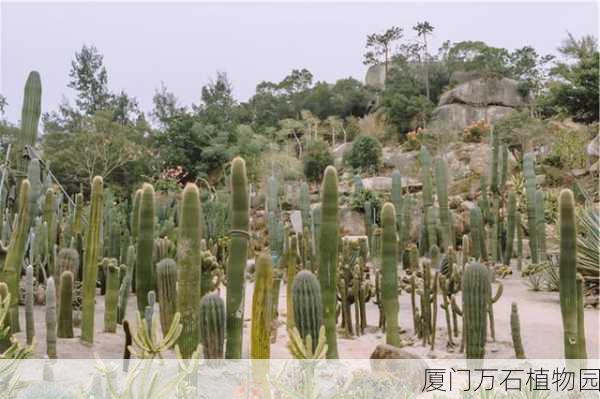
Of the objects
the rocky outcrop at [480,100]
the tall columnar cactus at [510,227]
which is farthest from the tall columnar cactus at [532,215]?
the rocky outcrop at [480,100]

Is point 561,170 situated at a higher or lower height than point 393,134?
lower

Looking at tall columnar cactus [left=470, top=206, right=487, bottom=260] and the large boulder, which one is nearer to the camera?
tall columnar cactus [left=470, top=206, right=487, bottom=260]

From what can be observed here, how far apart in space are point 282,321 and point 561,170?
11685 millimetres

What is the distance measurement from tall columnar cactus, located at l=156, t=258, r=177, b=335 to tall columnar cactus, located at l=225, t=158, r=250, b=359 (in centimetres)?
52

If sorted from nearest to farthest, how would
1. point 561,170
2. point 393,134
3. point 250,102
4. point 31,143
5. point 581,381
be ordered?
1. point 581,381
2. point 31,143
3. point 561,170
4. point 393,134
5. point 250,102

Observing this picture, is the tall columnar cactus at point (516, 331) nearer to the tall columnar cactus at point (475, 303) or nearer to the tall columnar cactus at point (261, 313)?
the tall columnar cactus at point (475, 303)

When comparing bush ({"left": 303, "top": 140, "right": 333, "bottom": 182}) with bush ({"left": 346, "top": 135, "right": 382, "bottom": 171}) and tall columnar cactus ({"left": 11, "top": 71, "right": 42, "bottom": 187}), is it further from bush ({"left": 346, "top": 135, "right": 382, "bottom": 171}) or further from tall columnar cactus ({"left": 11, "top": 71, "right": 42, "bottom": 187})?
tall columnar cactus ({"left": 11, "top": 71, "right": 42, "bottom": 187})

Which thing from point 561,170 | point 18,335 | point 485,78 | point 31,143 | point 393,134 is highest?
point 485,78

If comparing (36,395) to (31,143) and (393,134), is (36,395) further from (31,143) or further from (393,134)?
(393,134)

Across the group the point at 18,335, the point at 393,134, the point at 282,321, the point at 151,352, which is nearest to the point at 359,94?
the point at 393,134

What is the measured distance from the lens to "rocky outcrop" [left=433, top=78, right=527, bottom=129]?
25.3 metres

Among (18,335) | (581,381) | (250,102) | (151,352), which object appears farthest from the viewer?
(250,102)

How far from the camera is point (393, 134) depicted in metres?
24.8

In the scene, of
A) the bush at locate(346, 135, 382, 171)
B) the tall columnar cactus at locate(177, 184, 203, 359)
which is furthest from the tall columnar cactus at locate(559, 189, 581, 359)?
the bush at locate(346, 135, 382, 171)
